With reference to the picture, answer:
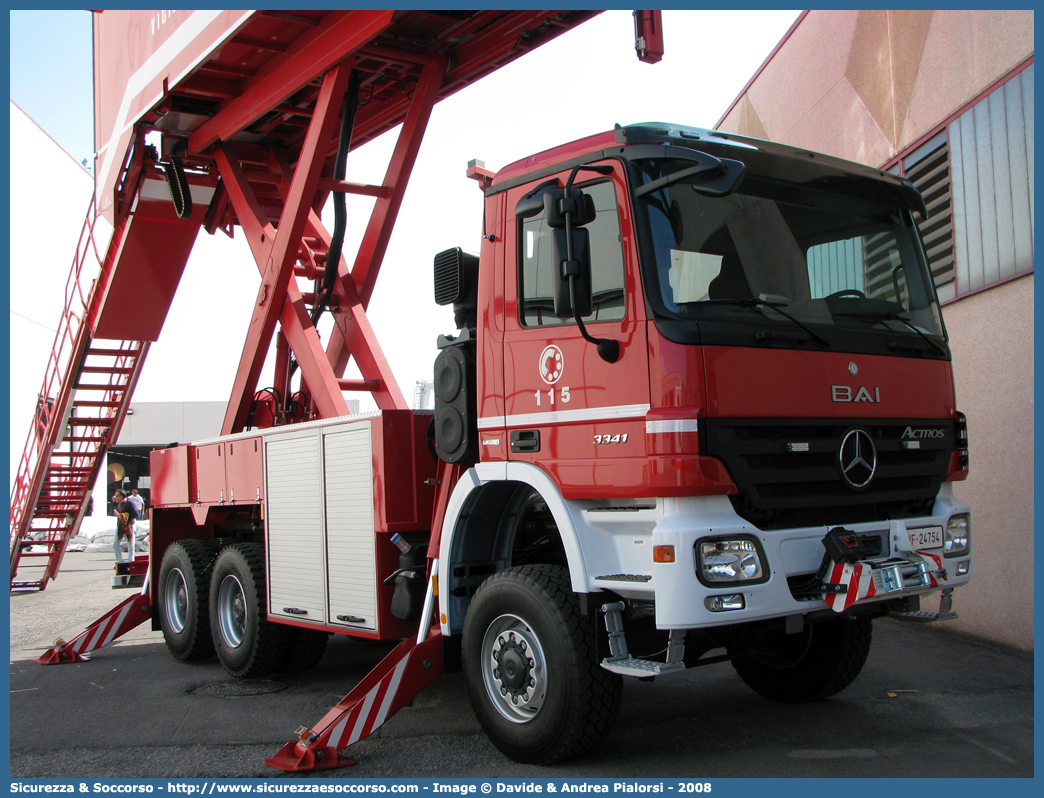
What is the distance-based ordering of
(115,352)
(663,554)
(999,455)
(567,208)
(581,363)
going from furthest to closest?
(115,352), (999,455), (581,363), (567,208), (663,554)

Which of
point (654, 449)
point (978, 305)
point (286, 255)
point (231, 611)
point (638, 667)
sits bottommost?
point (231, 611)

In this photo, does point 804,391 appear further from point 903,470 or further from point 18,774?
point 18,774

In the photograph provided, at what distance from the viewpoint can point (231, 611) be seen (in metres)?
7.62

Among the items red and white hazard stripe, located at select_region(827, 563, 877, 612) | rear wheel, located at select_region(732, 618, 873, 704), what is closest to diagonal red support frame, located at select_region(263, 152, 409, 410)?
rear wheel, located at select_region(732, 618, 873, 704)

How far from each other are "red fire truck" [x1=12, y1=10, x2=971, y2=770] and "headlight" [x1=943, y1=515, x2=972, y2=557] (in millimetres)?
14

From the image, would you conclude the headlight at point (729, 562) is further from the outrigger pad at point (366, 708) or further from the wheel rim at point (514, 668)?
the outrigger pad at point (366, 708)

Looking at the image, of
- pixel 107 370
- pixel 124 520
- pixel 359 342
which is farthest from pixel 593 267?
pixel 124 520

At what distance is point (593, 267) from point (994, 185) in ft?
14.7

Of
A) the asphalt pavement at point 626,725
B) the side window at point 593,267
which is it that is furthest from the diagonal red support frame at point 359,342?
the side window at point 593,267

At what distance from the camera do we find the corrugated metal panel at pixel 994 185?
689cm

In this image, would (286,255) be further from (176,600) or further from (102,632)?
(102,632)

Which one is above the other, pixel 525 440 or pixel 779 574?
pixel 525 440

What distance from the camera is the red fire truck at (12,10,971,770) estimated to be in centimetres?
421

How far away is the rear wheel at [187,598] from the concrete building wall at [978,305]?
6.49 m
